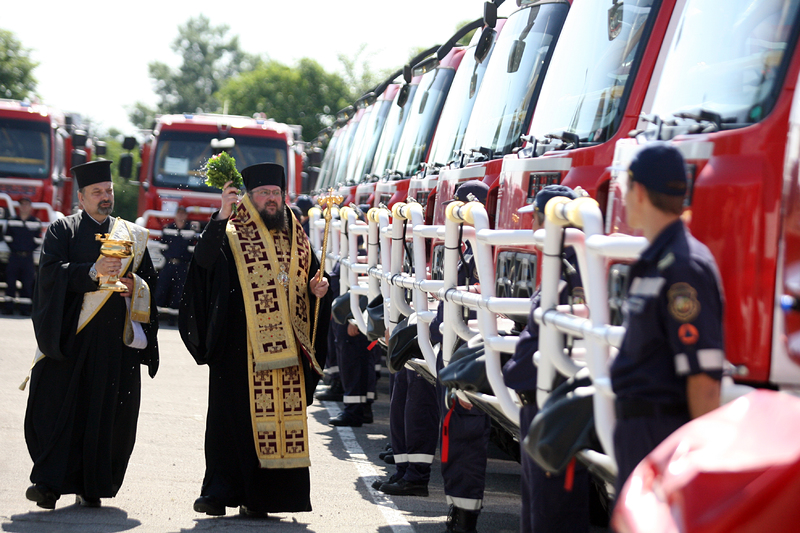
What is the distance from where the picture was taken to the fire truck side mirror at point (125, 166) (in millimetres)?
20531

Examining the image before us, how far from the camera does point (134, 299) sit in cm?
677

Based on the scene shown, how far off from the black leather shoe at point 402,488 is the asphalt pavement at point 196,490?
2.1 inches

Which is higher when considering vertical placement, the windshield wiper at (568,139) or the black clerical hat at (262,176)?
the windshield wiper at (568,139)

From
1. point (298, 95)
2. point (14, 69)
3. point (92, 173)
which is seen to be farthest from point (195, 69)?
point (92, 173)

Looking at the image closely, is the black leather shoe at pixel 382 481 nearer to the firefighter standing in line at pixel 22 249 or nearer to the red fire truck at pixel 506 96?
the red fire truck at pixel 506 96

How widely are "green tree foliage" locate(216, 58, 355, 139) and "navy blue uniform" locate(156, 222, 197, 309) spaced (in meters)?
39.1

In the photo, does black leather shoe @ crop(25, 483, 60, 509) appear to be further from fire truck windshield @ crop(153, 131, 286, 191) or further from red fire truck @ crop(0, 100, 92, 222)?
red fire truck @ crop(0, 100, 92, 222)

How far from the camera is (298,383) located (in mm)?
6805

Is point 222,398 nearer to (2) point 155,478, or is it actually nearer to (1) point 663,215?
(2) point 155,478

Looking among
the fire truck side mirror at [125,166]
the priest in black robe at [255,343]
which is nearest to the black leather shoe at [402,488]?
the priest in black robe at [255,343]

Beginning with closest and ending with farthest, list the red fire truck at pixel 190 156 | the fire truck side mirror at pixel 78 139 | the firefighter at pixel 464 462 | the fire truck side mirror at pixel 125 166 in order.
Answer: the firefighter at pixel 464 462 → the red fire truck at pixel 190 156 → the fire truck side mirror at pixel 125 166 → the fire truck side mirror at pixel 78 139

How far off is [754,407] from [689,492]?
0.28m

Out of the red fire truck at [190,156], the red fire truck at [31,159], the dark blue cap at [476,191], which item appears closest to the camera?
the dark blue cap at [476,191]

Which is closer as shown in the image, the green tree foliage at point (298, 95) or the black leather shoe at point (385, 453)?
the black leather shoe at point (385, 453)
